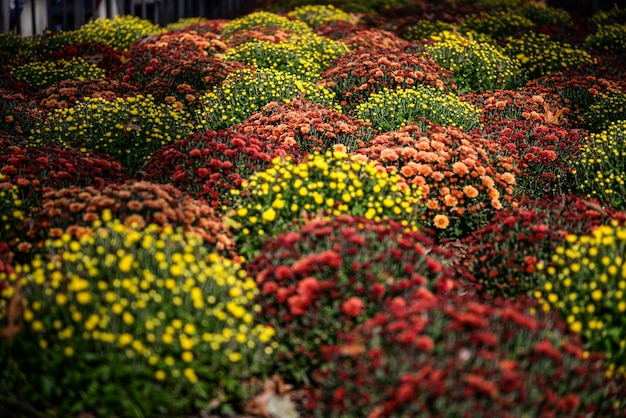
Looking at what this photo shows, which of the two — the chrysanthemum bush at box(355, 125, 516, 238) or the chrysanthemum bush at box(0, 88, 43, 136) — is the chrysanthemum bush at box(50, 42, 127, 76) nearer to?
the chrysanthemum bush at box(0, 88, 43, 136)

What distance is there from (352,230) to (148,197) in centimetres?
140

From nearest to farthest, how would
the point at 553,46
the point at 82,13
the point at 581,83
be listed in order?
1. the point at 581,83
2. the point at 553,46
3. the point at 82,13

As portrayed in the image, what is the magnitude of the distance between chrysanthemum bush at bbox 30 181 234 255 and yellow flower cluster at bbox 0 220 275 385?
0.38 meters

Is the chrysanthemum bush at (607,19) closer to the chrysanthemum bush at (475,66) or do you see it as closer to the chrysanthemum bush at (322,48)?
the chrysanthemum bush at (475,66)

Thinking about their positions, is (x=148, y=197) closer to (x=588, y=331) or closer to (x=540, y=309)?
(x=540, y=309)

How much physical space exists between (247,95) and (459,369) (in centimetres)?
484

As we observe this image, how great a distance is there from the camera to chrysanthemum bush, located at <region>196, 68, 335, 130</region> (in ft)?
22.7

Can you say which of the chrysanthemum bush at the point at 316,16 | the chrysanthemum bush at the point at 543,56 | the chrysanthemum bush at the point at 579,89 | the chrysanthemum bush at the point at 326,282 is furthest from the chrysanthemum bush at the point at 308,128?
the chrysanthemum bush at the point at 316,16

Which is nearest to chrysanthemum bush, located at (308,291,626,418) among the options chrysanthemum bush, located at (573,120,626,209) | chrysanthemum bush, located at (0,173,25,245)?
chrysanthemum bush, located at (0,173,25,245)

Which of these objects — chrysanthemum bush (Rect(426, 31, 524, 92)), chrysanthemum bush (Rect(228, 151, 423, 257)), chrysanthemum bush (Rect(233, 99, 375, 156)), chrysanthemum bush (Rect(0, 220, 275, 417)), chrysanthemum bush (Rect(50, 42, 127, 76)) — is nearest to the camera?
chrysanthemum bush (Rect(0, 220, 275, 417))

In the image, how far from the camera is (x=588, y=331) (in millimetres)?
3693

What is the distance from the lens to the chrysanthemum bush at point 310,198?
4480 mm

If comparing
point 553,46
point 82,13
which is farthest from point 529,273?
point 82,13

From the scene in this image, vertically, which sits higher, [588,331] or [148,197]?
[148,197]
